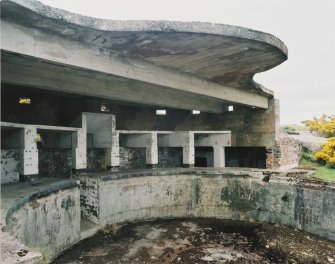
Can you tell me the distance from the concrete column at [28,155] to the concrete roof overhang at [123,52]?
1318 mm

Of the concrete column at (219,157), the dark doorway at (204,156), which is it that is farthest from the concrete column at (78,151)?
the dark doorway at (204,156)

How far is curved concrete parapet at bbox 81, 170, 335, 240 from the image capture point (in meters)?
8.58

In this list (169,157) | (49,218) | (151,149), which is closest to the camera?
(49,218)

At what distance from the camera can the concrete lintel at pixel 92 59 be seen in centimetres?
511

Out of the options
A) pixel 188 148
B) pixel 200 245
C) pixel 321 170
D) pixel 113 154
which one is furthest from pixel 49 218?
pixel 321 170

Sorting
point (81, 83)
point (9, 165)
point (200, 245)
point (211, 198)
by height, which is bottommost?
point (200, 245)

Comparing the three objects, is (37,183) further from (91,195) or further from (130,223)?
(130,223)

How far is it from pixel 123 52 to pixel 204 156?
33.1ft

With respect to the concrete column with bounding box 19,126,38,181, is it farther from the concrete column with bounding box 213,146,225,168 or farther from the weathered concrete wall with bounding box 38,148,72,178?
the concrete column with bounding box 213,146,225,168

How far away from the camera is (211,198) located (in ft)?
34.2

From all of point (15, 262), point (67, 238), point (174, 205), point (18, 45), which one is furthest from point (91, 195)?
point (15, 262)

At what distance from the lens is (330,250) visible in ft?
24.3

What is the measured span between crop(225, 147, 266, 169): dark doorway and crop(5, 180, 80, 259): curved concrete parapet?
32.0 feet

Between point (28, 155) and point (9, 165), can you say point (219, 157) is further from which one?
point (9, 165)
